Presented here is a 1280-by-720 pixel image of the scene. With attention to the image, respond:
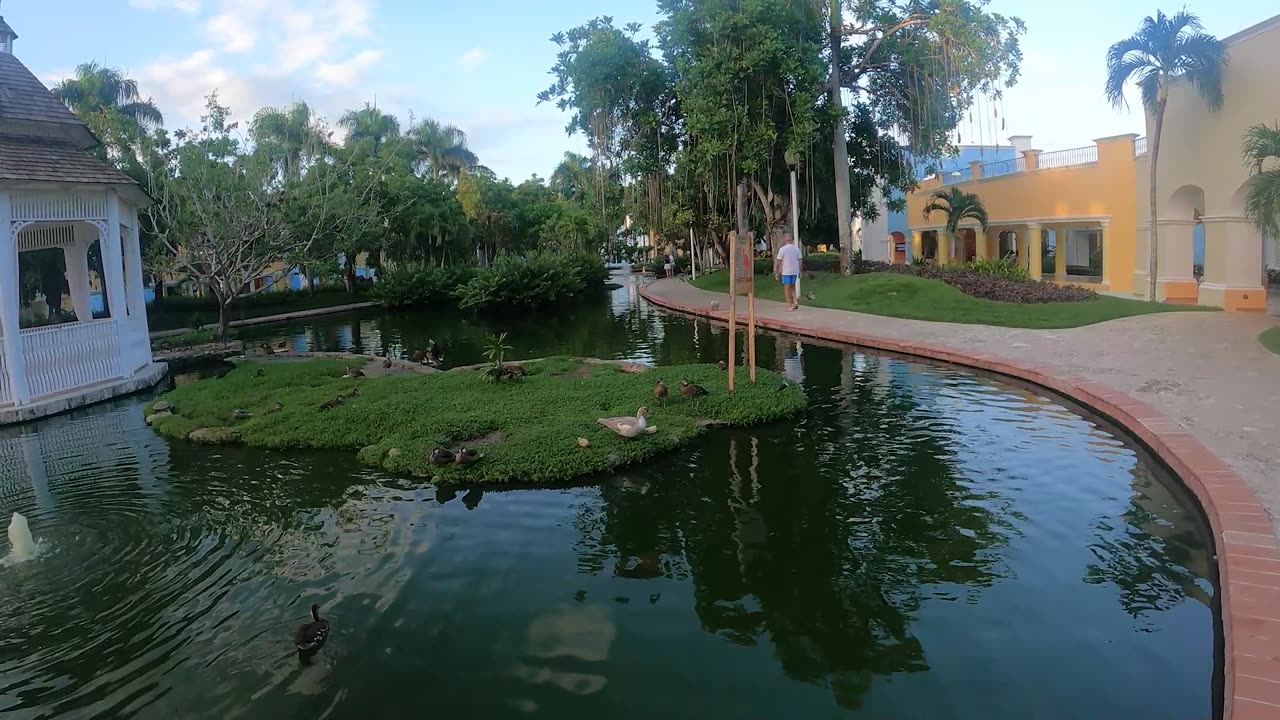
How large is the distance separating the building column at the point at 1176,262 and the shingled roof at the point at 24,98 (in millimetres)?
23392

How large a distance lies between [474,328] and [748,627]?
810 inches

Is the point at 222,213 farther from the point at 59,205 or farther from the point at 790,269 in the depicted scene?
the point at 790,269

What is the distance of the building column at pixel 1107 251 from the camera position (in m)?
25.9

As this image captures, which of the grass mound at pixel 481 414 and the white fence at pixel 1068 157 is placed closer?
the grass mound at pixel 481 414

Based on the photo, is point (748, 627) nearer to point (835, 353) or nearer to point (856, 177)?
point (835, 353)

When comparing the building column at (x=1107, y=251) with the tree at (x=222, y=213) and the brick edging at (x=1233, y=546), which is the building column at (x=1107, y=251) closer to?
the brick edging at (x=1233, y=546)

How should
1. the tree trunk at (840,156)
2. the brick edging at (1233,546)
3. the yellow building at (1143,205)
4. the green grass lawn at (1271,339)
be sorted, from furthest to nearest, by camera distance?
the tree trunk at (840,156), the yellow building at (1143,205), the green grass lawn at (1271,339), the brick edging at (1233,546)

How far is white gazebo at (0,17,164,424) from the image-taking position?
39.5 ft

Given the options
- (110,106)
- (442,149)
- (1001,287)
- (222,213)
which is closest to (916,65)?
(1001,287)

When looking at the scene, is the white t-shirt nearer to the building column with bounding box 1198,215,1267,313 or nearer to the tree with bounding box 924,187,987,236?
the building column with bounding box 1198,215,1267,313

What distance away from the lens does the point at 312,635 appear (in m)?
4.75

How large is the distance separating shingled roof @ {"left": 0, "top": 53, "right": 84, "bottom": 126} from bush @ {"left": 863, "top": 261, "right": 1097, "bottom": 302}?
1889cm

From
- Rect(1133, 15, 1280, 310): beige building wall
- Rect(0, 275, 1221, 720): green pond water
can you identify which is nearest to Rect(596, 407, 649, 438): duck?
Rect(0, 275, 1221, 720): green pond water

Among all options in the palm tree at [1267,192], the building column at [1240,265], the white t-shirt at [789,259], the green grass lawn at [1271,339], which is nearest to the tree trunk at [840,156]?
the white t-shirt at [789,259]
